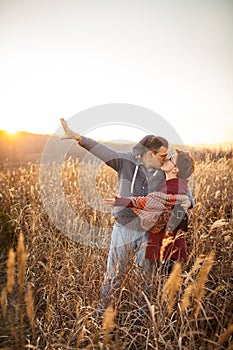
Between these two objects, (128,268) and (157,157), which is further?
(157,157)

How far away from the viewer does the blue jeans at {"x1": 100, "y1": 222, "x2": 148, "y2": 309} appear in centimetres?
188

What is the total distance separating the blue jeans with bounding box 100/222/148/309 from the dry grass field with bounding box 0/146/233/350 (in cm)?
7

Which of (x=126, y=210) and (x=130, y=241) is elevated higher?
(x=126, y=210)

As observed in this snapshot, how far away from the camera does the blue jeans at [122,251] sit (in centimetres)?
188

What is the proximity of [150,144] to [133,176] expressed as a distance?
307mm

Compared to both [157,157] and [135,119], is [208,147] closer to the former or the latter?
[135,119]

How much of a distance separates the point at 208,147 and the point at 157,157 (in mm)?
5801

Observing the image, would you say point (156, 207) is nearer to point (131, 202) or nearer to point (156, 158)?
point (131, 202)

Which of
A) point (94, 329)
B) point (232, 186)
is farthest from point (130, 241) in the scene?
point (232, 186)

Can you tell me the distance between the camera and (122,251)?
2.13 metres

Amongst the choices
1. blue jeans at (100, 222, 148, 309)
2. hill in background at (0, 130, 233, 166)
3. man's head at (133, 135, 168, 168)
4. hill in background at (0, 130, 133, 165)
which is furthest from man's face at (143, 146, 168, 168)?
hill in background at (0, 130, 133, 165)

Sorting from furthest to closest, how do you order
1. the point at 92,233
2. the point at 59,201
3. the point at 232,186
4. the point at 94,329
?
the point at 232,186, the point at 59,201, the point at 92,233, the point at 94,329

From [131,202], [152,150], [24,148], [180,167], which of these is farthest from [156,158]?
[24,148]

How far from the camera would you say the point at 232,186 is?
13.6ft
